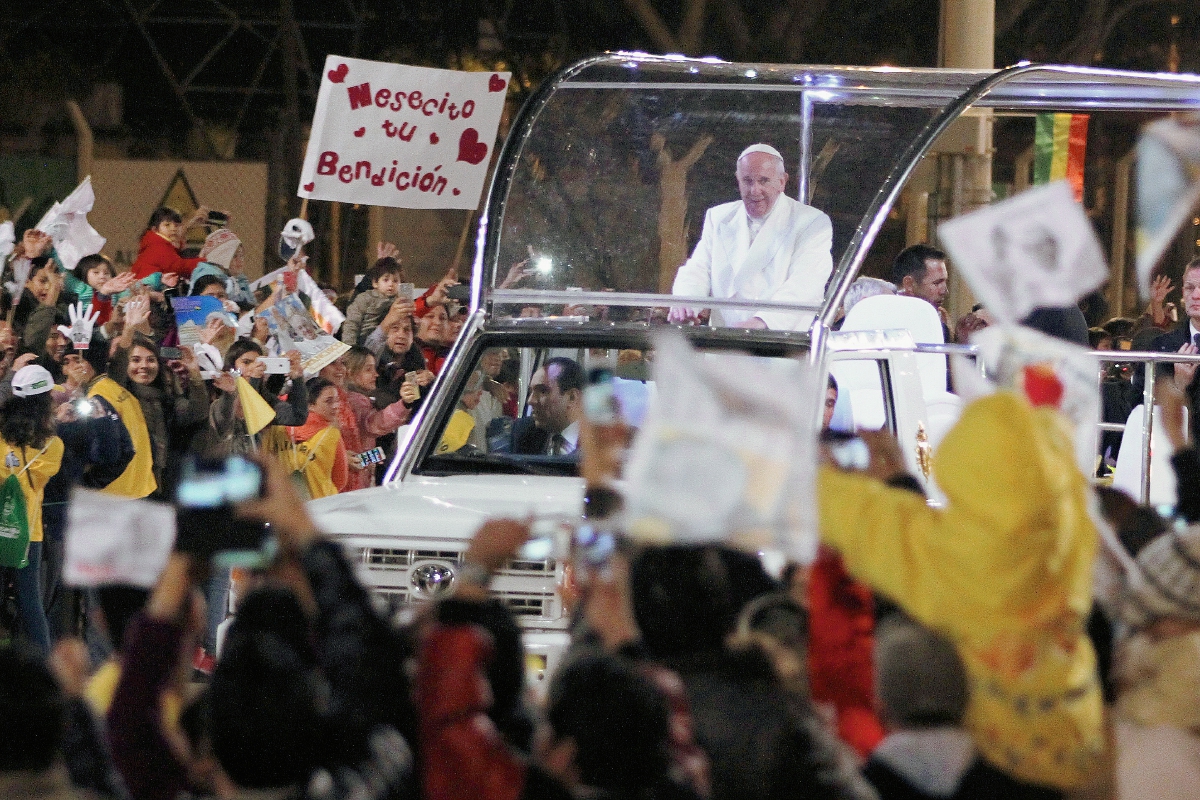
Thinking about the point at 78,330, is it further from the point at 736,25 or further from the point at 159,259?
the point at 736,25

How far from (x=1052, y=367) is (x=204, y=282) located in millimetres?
7286

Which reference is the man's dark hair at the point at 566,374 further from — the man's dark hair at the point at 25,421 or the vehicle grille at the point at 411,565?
the man's dark hair at the point at 25,421

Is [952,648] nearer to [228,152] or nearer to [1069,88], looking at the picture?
[1069,88]

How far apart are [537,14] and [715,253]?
17.7 meters

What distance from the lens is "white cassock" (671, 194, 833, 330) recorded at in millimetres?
7434

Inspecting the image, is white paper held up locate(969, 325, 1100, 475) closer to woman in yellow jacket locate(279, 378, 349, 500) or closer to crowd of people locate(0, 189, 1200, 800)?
crowd of people locate(0, 189, 1200, 800)

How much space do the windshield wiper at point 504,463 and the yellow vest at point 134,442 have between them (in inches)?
89.2

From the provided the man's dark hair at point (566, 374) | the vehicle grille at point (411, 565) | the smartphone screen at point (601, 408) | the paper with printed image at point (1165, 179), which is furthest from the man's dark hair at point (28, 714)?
the man's dark hair at point (566, 374)

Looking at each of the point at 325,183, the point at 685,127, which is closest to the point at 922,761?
the point at 685,127

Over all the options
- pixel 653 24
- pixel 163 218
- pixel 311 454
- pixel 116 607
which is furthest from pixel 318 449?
pixel 653 24

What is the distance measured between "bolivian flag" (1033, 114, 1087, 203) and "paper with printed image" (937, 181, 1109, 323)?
25.5ft

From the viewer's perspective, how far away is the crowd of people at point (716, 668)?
132 inches

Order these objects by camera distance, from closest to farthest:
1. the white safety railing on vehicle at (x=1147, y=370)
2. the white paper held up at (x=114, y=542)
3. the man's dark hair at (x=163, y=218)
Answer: the white paper held up at (x=114, y=542)
the white safety railing on vehicle at (x=1147, y=370)
the man's dark hair at (x=163, y=218)

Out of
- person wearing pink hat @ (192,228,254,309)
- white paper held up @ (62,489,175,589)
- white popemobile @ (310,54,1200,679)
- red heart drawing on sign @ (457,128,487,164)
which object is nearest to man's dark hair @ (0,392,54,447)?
white popemobile @ (310,54,1200,679)
